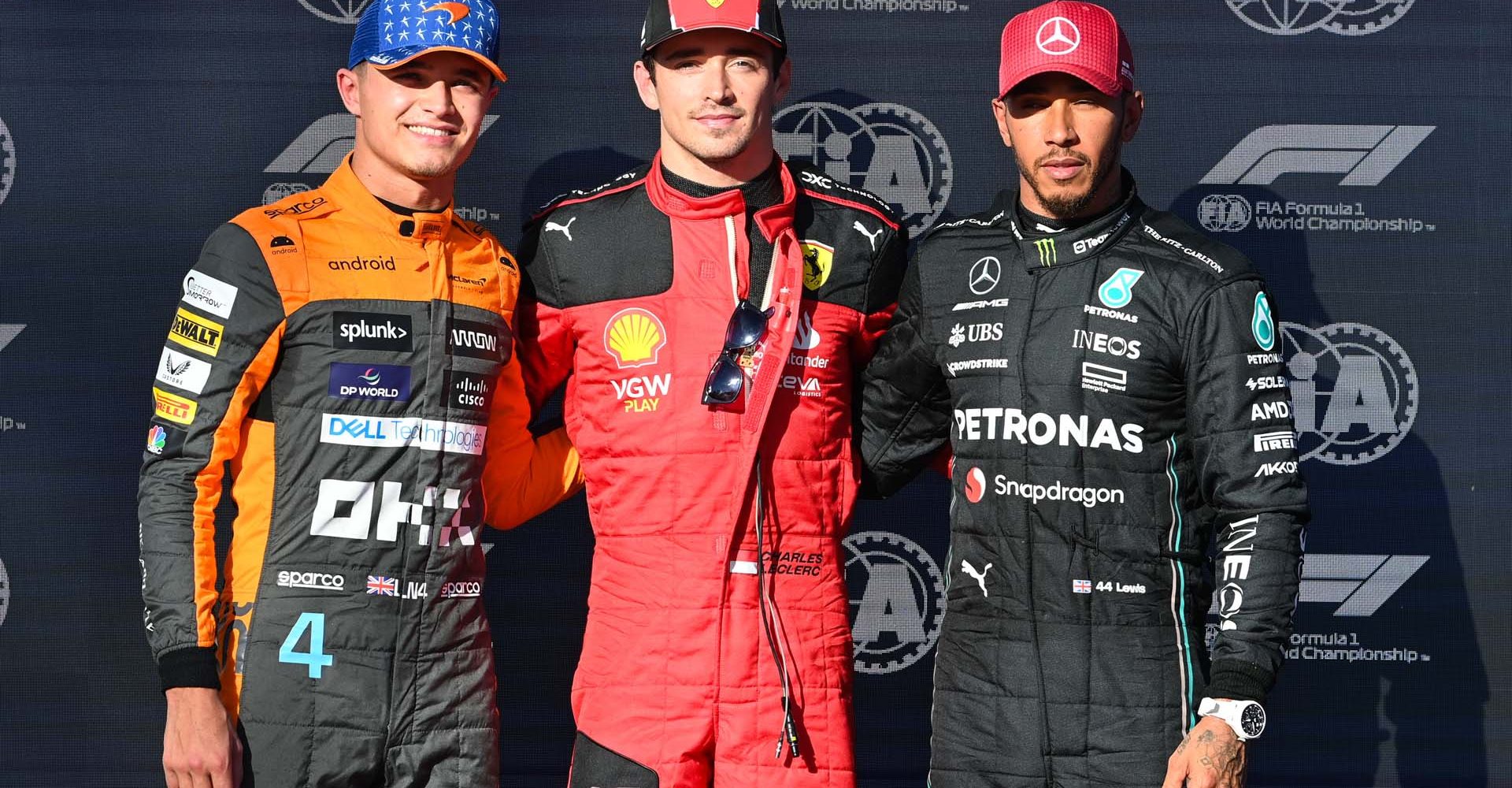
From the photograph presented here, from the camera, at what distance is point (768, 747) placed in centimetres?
235

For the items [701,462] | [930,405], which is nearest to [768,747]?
[701,462]

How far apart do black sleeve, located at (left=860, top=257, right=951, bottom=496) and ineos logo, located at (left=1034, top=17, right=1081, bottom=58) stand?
1.44ft

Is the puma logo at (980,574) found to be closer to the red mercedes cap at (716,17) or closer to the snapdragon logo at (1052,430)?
the snapdragon logo at (1052,430)

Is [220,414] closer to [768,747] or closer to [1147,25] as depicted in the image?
[768,747]

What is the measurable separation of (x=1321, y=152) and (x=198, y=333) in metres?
2.51

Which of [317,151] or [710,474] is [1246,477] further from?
[317,151]

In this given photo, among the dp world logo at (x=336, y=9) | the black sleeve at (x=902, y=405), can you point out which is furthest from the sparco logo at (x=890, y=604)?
the dp world logo at (x=336, y=9)

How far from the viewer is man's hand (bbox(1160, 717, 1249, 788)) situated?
205 centimetres

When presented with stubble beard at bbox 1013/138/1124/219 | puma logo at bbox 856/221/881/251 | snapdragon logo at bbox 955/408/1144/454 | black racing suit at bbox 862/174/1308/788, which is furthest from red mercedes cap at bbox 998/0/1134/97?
snapdragon logo at bbox 955/408/1144/454

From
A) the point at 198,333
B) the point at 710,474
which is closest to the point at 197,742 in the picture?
the point at 198,333

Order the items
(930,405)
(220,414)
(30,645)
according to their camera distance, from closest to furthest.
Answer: (220,414) < (930,405) < (30,645)

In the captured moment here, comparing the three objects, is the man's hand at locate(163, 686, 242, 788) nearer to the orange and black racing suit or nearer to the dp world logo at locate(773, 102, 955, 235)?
the orange and black racing suit

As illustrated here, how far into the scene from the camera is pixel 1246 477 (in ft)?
Answer: 7.06

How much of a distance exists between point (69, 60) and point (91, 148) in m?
0.21
